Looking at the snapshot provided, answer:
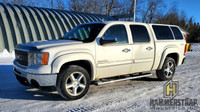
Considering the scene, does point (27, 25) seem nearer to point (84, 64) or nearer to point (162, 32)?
point (84, 64)

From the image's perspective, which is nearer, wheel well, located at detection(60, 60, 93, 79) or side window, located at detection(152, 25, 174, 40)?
wheel well, located at detection(60, 60, 93, 79)

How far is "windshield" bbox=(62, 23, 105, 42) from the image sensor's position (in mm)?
3799

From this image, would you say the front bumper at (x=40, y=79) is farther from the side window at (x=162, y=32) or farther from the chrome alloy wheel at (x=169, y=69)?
the chrome alloy wheel at (x=169, y=69)

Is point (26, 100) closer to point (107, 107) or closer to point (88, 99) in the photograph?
point (88, 99)

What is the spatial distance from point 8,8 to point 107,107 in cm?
1060

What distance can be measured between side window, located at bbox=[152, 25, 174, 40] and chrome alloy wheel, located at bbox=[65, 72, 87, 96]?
2.82m

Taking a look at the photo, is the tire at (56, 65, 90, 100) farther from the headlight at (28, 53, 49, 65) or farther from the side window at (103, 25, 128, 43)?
the side window at (103, 25, 128, 43)

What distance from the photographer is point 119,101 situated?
3355mm

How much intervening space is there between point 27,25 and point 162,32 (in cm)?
882

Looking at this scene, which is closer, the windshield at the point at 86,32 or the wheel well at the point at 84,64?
the wheel well at the point at 84,64

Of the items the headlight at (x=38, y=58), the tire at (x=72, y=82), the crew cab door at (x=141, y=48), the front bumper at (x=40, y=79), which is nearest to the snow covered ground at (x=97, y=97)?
the tire at (x=72, y=82)

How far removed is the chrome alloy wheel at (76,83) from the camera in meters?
3.34

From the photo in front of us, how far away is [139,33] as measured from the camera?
4.41m

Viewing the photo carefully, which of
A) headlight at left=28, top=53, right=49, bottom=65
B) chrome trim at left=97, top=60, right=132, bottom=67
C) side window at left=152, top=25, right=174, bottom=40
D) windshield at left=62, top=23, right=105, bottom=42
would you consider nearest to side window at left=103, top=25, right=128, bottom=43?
windshield at left=62, top=23, right=105, bottom=42
